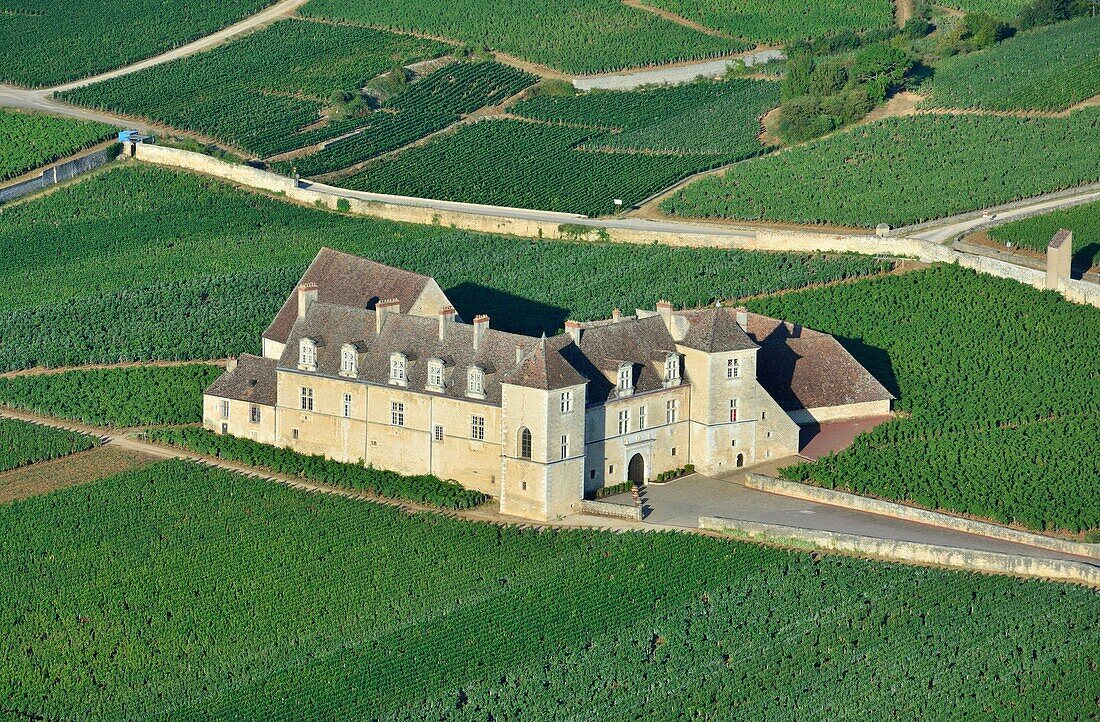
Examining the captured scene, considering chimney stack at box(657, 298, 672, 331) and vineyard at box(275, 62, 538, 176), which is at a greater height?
vineyard at box(275, 62, 538, 176)

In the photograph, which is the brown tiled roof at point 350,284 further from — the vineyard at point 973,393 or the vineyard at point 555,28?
the vineyard at point 555,28

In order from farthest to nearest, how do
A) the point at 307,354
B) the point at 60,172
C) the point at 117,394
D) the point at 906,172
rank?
the point at 60,172
the point at 906,172
the point at 117,394
the point at 307,354

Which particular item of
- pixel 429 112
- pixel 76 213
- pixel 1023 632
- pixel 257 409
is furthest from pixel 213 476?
pixel 429 112

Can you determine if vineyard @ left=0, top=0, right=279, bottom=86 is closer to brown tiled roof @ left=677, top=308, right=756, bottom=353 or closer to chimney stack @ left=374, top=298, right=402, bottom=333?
chimney stack @ left=374, top=298, right=402, bottom=333

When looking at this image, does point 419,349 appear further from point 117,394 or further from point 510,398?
point 117,394

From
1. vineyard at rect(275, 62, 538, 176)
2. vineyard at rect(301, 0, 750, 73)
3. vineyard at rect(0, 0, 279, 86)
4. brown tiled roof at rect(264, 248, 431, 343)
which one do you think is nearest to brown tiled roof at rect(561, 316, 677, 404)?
brown tiled roof at rect(264, 248, 431, 343)

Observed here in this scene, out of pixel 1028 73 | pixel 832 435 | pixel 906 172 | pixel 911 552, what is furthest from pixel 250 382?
pixel 1028 73

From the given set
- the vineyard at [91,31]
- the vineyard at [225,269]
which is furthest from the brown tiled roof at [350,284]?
the vineyard at [91,31]
